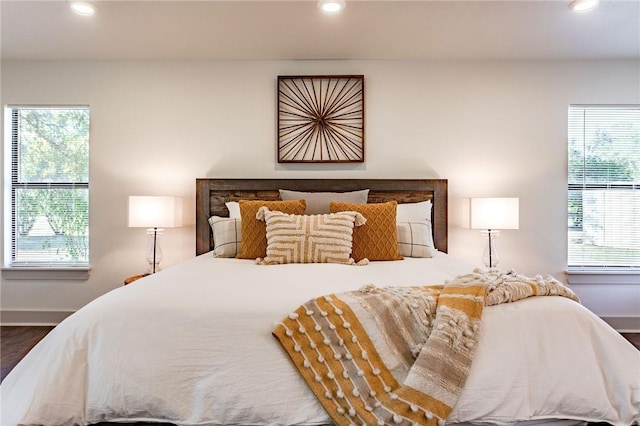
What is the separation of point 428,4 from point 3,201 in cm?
385

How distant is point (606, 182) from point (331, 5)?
2857 millimetres

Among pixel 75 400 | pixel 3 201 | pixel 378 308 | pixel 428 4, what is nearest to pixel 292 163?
pixel 428 4

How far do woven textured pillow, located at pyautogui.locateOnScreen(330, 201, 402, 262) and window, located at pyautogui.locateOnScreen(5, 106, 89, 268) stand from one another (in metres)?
2.54

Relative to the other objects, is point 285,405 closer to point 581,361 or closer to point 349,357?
point 349,357

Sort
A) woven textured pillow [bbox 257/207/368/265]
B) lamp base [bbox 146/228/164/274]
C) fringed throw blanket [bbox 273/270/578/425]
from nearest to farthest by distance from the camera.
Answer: fringed throw blanket [bbox 273/270/578/425] → woven textured pillow [bbox 257/207/368/265] → lamp base [bbox 146/228/164/274]

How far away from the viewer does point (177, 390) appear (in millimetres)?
1164

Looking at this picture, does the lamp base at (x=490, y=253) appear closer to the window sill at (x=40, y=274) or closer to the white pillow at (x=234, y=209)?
the white pillow at (x=234, y=209)

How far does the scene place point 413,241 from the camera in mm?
2549

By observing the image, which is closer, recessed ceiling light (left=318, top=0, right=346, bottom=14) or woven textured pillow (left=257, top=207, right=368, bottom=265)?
woven textured pillow (left=257, top=207, right=368, bottom=265)

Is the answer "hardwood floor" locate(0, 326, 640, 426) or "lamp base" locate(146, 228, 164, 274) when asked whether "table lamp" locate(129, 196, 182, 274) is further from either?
"hardwood floor" locate(0, 326, 640, 426)

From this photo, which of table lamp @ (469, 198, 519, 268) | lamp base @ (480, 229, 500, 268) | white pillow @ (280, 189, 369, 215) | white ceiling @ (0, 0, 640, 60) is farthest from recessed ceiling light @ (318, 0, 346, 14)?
lamp base @ (480, 229, 500, 268)

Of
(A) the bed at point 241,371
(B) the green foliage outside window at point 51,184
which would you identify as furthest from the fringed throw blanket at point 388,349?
(B) the green foliage outside window at point 51,184

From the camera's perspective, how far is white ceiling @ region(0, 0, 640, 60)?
2.38 meters

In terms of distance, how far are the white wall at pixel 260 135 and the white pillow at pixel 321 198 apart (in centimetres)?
35
